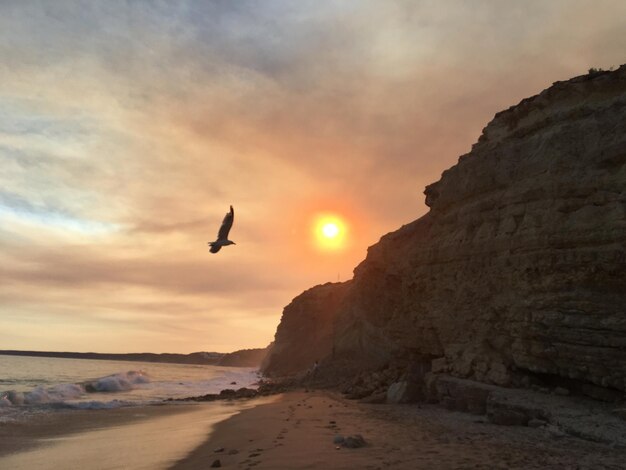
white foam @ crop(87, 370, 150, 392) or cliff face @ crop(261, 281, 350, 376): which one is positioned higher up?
cliff face @ crop(261, 281, 350, 376)

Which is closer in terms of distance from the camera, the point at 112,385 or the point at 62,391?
the point at 62,391

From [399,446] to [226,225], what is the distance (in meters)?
6.82

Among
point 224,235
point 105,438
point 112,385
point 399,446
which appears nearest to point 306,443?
point 399,446

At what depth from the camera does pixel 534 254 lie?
13.7 meters

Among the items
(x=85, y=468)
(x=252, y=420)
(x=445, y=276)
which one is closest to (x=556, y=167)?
(x=445, y=276)

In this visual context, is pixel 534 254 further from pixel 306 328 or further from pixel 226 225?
pixel 306 328

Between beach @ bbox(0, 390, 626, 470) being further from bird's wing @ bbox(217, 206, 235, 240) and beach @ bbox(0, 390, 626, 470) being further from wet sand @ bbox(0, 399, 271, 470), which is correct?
bird's wing @ bbox(217, 206, 235, 240)

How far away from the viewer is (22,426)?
17281mm

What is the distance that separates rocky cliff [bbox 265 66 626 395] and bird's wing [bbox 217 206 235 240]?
8408mm

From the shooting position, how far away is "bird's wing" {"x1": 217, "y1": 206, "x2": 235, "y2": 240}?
493 inches

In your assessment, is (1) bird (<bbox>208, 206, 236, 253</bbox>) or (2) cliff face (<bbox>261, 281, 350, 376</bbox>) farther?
(2) cliff face (<bbox>261, 281, 350, 376</bbox>)

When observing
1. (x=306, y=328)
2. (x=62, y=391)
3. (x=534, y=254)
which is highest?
(x=306, y=328)

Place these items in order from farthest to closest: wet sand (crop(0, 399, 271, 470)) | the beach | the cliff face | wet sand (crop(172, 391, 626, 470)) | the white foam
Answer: the cliff face → the white foam → wet sand (crop(0, 399, 271, 470)) → the beach → wet sand (crop(172, 391, 626, 470))

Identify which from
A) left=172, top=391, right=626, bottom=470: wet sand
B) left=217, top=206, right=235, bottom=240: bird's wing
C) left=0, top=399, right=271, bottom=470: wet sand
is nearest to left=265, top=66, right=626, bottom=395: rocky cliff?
left=172, top=391, right=626, bottom=470: wet sand
